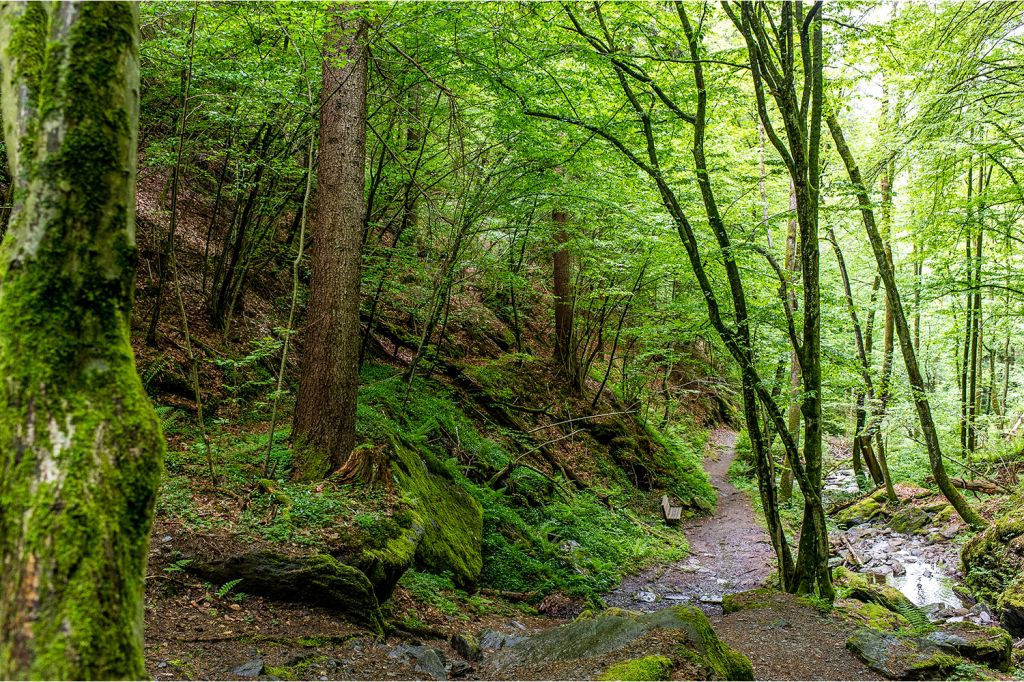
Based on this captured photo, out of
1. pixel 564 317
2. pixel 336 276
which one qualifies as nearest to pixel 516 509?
pixel 336 276

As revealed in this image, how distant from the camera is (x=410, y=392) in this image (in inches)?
366

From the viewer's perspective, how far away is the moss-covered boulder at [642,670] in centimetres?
363

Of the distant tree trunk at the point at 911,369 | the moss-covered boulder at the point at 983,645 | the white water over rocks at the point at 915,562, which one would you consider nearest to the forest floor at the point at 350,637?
the moss-covered boulder at the point at 983,645

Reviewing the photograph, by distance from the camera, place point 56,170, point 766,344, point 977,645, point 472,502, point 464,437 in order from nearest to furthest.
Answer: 1. point 56,170
2. point 977,645
3. point 472,502
4. point 766,344
5. point 464,437

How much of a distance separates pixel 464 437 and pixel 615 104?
5717 millimetres

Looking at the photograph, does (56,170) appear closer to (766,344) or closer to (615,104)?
(615,104)

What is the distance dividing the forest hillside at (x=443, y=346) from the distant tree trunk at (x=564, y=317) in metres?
0.11

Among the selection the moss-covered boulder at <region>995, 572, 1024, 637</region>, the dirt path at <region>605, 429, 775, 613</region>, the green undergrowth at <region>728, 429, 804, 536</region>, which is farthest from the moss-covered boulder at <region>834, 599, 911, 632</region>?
the green undergrowth at <region>728, 429, 804, 536</region>

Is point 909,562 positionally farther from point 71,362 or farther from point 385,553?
point 71,362

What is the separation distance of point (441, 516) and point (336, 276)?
3249mm

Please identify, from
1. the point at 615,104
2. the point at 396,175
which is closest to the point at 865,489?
the point at 615,104

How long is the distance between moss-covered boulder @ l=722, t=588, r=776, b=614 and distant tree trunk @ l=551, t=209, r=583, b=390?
25.0 feet

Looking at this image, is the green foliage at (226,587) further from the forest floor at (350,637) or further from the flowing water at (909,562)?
the flowing water at (909,562)

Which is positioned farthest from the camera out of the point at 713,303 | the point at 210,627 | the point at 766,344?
the point at 766,344
